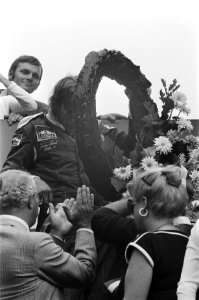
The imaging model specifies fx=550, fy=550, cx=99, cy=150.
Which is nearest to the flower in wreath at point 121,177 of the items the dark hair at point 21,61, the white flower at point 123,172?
the white flower at point 123,172

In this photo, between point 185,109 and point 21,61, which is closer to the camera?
point 21,61

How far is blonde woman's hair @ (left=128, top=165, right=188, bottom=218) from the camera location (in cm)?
187

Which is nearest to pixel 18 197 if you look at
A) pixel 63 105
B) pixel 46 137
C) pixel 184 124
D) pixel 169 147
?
pixel 46 137

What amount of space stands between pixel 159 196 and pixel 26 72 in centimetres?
105

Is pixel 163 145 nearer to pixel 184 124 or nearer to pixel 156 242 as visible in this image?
pixel 184 124

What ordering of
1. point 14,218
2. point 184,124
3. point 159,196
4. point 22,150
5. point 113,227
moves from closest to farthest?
point 159,196, point 14,218, point 113,227, point 22,150, point 184,124

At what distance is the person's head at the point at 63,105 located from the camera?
2568 millimetres

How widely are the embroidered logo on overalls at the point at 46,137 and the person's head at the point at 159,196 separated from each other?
71 cm

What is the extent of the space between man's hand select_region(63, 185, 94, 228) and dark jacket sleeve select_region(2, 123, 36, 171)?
0.98 ft

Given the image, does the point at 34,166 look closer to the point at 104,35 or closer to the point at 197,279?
the point at 104,35

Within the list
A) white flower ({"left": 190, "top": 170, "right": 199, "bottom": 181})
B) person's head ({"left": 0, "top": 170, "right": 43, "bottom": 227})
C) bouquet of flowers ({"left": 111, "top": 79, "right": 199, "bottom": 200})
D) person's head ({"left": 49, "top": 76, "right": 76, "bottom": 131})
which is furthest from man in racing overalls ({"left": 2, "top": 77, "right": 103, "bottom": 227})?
white flower ({"left": 190, "top": 170, "right": 199, "bottom": 181})

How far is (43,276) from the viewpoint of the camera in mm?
1938

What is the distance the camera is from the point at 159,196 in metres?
1.87

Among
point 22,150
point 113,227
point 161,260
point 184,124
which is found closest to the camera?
point 161,260
